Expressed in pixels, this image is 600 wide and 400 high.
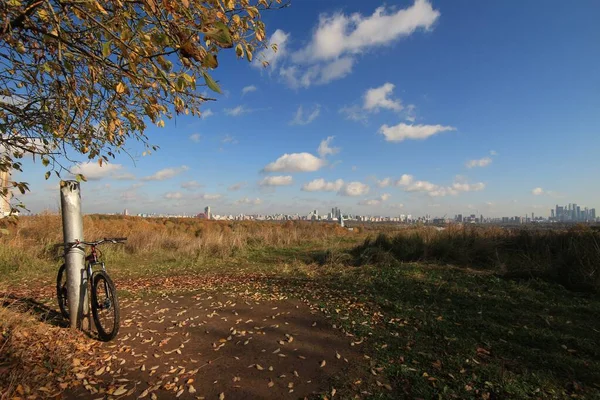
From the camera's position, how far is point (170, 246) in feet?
54.3

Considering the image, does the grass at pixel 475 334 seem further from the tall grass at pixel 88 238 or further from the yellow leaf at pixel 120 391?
the tall grass at pixel 88 238

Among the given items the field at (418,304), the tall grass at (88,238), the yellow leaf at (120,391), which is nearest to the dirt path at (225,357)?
the yellow leaf at (120,391)

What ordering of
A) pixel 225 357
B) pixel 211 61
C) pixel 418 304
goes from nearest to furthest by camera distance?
pixel 211 61
pixel 225 357
pixel 418 304

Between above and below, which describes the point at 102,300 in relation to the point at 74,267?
below

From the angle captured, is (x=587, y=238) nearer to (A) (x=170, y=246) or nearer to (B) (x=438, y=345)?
(B) (x=438, y=345)

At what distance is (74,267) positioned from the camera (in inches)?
177

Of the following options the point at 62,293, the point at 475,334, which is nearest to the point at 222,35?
the point at 475,334

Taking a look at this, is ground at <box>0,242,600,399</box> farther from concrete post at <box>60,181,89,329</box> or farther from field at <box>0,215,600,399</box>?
concrete post at <box>60,181,89,329</box>

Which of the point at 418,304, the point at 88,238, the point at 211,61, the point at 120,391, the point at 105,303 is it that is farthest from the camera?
the point at 88,238

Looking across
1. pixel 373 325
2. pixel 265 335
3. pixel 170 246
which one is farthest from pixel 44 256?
pixel 373 325

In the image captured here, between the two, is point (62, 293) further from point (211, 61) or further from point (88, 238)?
point (88, 238)

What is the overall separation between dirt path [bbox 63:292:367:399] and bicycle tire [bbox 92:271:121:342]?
183 millimetres

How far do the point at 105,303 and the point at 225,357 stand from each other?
1703 mm

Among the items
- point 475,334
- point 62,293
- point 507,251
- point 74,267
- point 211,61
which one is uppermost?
point 211,61
